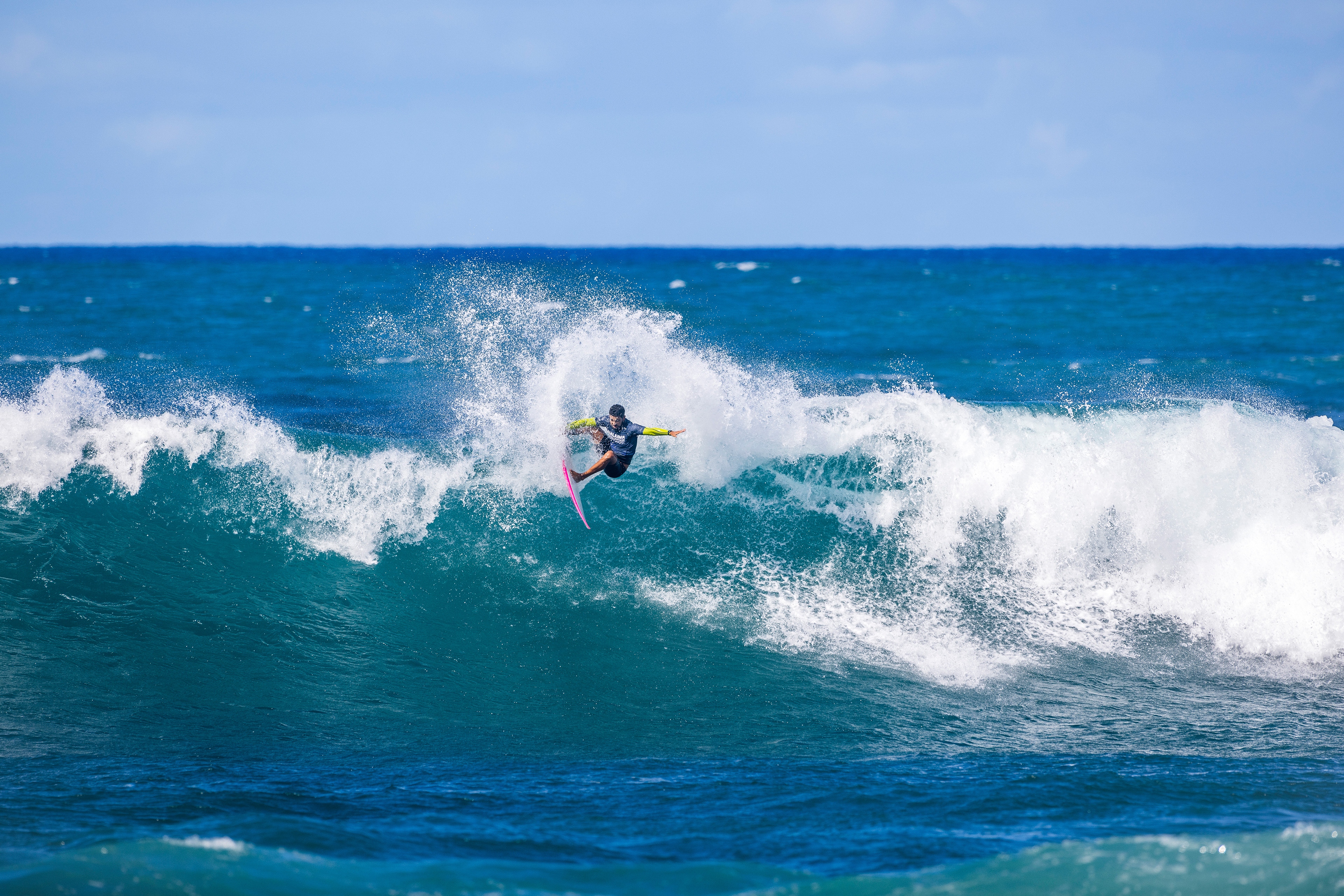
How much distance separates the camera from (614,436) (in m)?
9.98

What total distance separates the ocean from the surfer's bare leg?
1.64 ft

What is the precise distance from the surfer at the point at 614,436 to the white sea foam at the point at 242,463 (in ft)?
7.71

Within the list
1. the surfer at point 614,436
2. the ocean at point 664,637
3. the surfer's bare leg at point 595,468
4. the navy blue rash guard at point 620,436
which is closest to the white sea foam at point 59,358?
the ocean at point 664,637

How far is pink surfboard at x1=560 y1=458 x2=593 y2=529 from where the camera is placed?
36.3 ft

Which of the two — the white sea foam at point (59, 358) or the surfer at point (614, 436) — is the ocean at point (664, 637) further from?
the white sea foam at point (59, 358)

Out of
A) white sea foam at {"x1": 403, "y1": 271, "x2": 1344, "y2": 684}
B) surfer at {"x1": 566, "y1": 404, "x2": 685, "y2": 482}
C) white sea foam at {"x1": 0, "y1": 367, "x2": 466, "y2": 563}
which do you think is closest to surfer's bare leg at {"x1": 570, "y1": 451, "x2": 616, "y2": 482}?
surfer at {"x1": 566, "y1": 404, "x2": 685, "y2": 482}

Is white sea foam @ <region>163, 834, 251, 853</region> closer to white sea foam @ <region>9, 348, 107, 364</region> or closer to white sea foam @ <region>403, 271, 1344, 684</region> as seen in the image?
white sea foam @ <region>403, 271, 1344, 684</region>

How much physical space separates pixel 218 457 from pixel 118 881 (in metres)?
7.32

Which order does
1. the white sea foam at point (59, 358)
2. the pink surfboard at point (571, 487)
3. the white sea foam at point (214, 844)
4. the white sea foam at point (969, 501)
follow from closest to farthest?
the white sea foam at point (214, 844), the white sea foam at point (969, 501), the pink surfboard at point (571, 487), the white sea foam at point (59, 358)

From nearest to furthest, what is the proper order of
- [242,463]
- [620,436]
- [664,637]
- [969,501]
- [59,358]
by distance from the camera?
1. [664,637]
2. [620,436]
3. [969,501]
4. [242,463]
5. [59,358]

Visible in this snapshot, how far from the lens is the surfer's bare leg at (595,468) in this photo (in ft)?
33.2

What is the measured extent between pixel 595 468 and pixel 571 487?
30.7 inches

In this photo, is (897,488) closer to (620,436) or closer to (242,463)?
(620,436)

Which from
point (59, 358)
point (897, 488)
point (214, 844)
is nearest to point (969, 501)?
point (897, 488)
